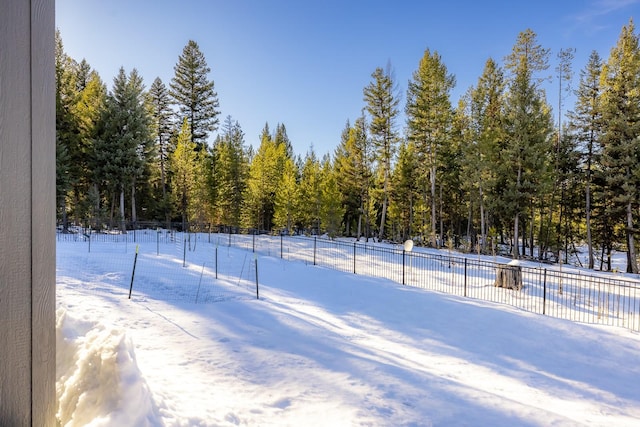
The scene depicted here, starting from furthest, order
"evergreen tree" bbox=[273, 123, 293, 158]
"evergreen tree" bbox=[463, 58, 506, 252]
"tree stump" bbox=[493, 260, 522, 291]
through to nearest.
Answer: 1. "evergreen tree" bbox=[273, 123, 293, 158]
2. "evergreen tree" bbox=[463, 58, 506, 252]
3. "tree stump" bbox=[493, 260, 522, 291]

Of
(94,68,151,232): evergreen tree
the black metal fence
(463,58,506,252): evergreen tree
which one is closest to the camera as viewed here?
the black metal fence

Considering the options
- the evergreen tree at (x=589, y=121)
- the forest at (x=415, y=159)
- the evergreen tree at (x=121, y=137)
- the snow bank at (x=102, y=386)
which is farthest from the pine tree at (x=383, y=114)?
the snow bank at (x=102, y=386)

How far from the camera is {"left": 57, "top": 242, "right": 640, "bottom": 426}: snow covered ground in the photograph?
10.00ft

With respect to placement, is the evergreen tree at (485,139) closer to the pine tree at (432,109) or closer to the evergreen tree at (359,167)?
the pine tree at (432,109)

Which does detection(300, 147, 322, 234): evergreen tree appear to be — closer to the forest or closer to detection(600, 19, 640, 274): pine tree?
the forest

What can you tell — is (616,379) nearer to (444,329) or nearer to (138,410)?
(444,329)

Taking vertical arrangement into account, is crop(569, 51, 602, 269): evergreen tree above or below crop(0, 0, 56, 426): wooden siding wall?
above

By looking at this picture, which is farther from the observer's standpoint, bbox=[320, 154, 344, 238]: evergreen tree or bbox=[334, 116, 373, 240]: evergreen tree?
bbox=[320, 154, 344, 238]: evergreen tree

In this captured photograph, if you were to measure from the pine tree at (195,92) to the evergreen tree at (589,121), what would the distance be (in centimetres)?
3212

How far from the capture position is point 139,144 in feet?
94.4

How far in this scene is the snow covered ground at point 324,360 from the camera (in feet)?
10.00

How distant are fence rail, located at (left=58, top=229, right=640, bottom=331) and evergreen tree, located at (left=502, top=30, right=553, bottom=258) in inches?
324

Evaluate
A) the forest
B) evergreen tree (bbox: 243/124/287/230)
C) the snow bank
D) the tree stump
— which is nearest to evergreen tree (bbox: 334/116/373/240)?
the forest

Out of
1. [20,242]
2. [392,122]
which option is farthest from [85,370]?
[392,122]
